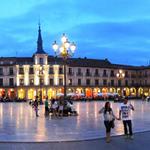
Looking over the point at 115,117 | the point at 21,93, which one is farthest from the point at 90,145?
the point at 21,93

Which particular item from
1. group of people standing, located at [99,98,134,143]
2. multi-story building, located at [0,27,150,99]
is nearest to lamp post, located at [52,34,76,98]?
group of people standing, located at [99,98,134,143]

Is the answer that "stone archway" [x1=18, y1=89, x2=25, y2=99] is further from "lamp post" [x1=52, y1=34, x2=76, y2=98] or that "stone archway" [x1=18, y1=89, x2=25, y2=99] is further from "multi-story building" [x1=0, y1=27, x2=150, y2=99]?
"lamp post" [x1=52, y1=34, x2=76, y2=98]

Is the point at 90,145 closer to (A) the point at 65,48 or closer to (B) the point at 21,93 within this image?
(A) the point at 65,48

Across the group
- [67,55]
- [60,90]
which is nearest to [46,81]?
[60,90]

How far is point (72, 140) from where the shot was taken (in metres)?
17.9

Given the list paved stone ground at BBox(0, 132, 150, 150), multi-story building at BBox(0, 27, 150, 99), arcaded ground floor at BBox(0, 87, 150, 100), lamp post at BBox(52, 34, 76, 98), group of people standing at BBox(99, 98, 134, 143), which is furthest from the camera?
multi-story building at BBox(0, 27, 150, 99)

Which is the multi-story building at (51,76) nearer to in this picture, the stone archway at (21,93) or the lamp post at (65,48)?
the stone archway at (21,93)

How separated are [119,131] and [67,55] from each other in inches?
594

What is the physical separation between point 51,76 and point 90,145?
99.8 m

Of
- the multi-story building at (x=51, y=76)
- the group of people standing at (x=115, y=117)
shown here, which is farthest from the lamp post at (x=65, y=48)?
the multi-story building at (x=51, y=76)

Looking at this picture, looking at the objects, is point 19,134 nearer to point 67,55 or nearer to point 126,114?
point 126,114

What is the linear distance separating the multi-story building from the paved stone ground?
8923cm

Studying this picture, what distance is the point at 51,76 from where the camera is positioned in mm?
116062

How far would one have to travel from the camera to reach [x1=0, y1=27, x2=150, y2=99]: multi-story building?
375 feet
